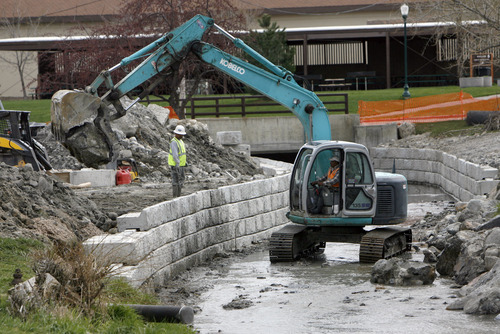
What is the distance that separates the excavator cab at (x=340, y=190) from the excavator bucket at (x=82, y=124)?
3.85 m

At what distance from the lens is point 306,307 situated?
11688 mm

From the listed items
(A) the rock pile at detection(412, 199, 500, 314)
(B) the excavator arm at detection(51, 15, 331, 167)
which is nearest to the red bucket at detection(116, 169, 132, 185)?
(B) the excavator arm at detection(51, 15, 331, 167)

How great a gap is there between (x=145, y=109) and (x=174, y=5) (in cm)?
615

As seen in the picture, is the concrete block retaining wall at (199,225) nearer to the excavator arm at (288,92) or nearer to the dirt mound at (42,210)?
the dirt mound at (42,210)

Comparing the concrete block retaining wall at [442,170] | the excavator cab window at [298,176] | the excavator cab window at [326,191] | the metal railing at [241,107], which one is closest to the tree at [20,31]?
the metal railing at [241,107]

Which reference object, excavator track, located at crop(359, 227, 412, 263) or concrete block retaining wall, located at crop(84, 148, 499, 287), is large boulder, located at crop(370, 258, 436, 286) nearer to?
excavator track, located at crop(359, 227, 412, 263)

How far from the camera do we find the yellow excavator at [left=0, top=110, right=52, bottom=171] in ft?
61.8

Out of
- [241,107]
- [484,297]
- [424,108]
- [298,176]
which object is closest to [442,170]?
[424,108]

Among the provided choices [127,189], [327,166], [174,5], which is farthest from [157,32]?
[327,166]

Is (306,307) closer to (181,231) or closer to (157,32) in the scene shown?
(181,231)

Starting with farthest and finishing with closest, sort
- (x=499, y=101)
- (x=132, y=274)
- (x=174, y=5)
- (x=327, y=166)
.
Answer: (x=499, y=101) → (x=174, y=5) → (x=327, y=166) → (x=132, y=274)

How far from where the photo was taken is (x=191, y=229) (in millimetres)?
15406

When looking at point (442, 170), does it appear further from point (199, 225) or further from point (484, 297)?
point (484, 297)

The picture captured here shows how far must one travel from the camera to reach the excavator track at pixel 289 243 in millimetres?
15539
